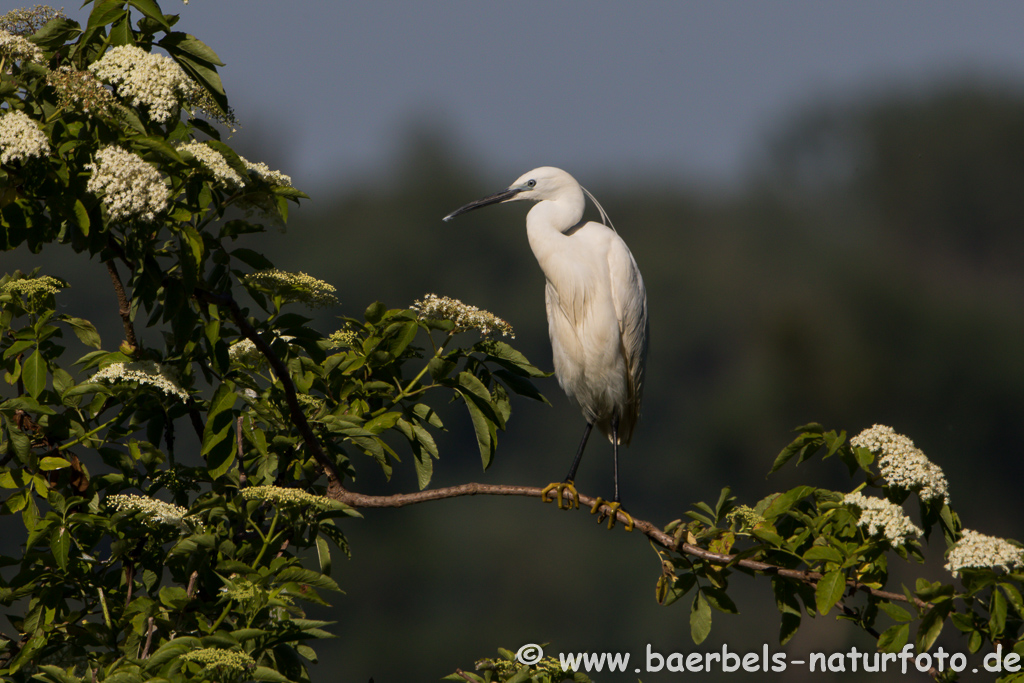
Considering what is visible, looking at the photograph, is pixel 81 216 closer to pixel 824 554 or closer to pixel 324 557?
pixel 324 557

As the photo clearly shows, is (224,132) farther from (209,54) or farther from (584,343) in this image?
(584,343)

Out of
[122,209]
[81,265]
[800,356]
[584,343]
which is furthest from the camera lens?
[800,356]

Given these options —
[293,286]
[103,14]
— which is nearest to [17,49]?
[103,14]

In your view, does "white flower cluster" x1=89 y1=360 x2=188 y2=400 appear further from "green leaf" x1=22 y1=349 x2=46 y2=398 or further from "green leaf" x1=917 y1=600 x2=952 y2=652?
"green leaf" x1=917 y1=600 x2=952 y2=652

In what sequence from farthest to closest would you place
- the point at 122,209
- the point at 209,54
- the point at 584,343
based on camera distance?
the point at 584,343
the point at 209,54
the point at 122,209

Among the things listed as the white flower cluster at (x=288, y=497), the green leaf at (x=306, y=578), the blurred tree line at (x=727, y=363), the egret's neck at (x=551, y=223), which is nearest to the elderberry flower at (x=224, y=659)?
the green leaf at (x=306, y=578)

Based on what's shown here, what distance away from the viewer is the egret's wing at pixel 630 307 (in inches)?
133

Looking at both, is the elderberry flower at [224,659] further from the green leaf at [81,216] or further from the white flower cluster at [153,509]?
the green leaf at [81,216]

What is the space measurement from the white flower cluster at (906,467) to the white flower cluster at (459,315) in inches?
29.4

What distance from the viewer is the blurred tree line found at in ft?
55.9

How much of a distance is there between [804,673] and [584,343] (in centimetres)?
1441

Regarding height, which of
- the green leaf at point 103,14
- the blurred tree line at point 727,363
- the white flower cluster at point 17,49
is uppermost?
the green leaf at point 103,14

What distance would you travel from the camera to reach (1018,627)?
182 cm

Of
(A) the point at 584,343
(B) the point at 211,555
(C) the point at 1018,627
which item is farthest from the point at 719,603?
(A) the point at 584,343
